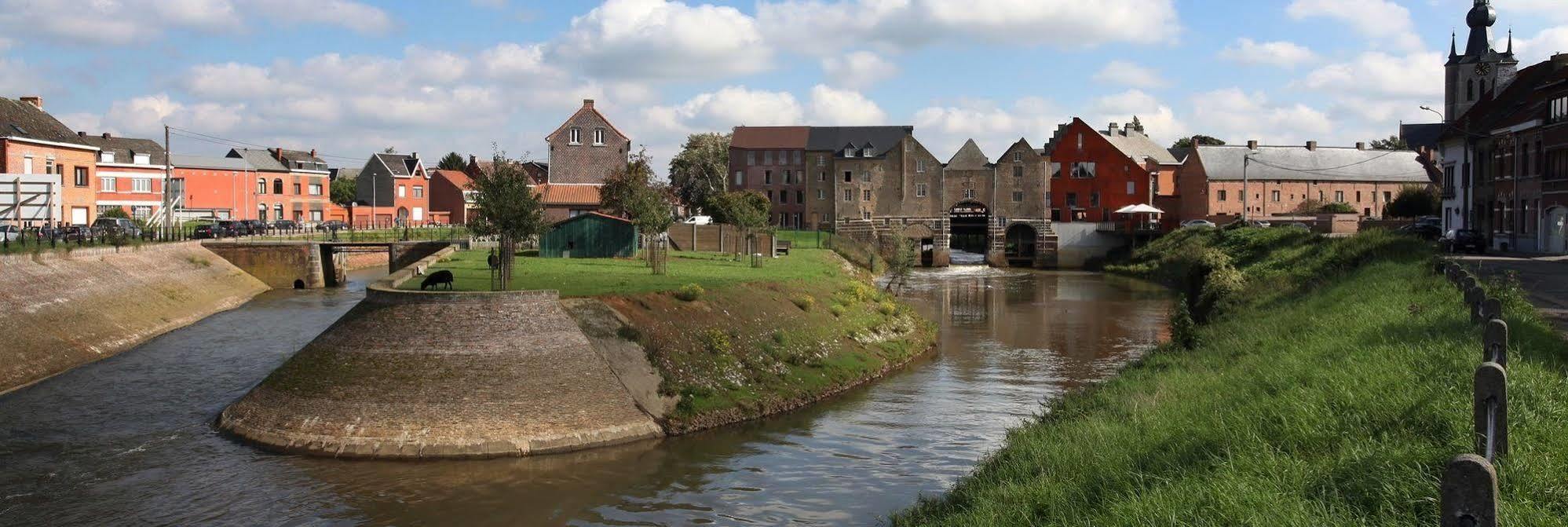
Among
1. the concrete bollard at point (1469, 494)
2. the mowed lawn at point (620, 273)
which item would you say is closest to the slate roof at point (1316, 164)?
the mowed lawn at point (620, 273)

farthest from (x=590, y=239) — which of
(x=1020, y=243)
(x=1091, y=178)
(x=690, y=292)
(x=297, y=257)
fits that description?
(x=1091, y=178)

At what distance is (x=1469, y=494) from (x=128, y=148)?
104 m

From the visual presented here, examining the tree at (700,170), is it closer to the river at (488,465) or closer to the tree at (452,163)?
the tree at (452,163)

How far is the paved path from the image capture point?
24.2 meters

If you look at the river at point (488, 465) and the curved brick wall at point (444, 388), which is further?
the curved brick wall at point (444, 388)

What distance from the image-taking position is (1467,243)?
182 feet

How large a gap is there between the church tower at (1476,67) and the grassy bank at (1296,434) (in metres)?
102

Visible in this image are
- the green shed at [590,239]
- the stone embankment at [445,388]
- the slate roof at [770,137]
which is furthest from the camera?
the slate roof at [770,137]

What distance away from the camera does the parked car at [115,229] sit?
2076 inches

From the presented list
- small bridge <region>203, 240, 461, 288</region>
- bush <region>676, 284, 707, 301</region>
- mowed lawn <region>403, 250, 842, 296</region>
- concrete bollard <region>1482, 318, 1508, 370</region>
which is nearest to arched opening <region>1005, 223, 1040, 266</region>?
mowed lawn <region>403, 250, 842, 296</region>

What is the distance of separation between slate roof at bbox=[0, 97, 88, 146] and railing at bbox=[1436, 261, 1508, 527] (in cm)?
7131

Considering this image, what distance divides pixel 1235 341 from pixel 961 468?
6.87m

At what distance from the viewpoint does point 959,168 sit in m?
99.9

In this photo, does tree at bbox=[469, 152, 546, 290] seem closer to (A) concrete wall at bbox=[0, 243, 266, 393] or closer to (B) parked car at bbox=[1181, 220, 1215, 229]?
(A) concrete wall at bbox=[0, 243, 266, 393]
